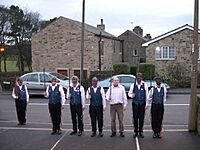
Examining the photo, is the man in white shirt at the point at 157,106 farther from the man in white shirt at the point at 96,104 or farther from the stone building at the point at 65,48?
the stone building at the point at 65,48

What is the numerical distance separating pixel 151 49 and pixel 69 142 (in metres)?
27.7

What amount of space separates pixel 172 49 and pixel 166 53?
27.0 inches

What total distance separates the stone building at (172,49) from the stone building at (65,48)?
5.34 meters

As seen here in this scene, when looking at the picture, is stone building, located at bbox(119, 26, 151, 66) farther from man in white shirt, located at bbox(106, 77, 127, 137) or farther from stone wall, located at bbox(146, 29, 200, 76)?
Result: man in white shirt, located at bbox(106, 77, 127, 137)

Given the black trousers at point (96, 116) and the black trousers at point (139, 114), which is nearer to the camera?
the black trousers at point (139, 114)

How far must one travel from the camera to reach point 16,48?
164 feet

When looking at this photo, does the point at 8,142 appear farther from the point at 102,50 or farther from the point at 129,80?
the point at 102,50

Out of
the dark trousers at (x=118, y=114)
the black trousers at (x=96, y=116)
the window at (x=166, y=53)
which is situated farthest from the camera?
the window at (x=166, y=53)

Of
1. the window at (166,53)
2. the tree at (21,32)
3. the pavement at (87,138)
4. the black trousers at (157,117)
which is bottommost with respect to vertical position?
the pavement at (87,138)

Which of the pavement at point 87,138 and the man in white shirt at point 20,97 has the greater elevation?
the man in white shirt at point 20,97

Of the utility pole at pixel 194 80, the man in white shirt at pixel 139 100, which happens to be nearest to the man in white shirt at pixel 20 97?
the man in white shirt at pixel 139 100

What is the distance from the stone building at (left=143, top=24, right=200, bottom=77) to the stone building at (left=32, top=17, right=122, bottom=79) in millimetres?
5340

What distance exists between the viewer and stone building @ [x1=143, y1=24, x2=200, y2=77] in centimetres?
3588

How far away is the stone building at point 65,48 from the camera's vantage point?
36.5m
